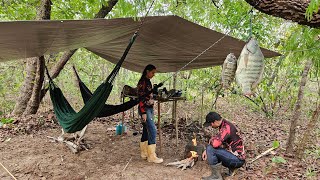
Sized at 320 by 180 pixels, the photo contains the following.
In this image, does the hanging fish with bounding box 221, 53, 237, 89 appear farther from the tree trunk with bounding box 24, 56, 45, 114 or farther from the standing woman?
the tree trunk with bounding box 24, 56, 45, 114

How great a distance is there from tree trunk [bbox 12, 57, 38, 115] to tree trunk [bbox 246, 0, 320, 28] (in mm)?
3609

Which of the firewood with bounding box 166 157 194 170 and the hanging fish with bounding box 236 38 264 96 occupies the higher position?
the hanging fish with bounding box 236 38 264 96

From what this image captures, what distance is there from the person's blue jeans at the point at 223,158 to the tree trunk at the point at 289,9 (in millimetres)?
1450

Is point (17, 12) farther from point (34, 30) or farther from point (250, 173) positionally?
point (250, 173)

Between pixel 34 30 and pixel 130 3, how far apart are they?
0.79 metres

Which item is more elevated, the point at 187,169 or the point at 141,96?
the point at 141,96

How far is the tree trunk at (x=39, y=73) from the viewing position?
366cm

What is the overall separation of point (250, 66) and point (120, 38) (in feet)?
5.13

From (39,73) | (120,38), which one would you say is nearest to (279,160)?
(120,38)

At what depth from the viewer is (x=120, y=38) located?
257 centimetres

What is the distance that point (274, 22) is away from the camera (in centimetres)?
387

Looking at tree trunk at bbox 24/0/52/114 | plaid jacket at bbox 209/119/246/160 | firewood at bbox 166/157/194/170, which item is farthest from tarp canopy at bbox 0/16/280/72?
firewood at bbox 166/157/194/170

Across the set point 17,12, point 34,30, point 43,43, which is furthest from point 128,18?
point 17,12

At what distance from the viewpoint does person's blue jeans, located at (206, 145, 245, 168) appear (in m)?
2.40
